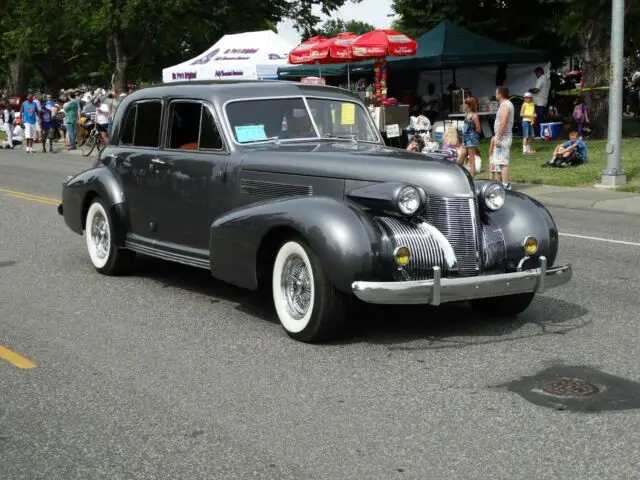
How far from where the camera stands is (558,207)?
15.4m

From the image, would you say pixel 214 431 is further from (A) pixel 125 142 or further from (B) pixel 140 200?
(A) pixel 125 142

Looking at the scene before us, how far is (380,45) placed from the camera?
72.3ft

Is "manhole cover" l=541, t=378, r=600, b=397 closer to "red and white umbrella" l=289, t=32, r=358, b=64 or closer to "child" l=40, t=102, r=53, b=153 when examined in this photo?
"red and white umbrella" l=289, t=32, r=358, b=64

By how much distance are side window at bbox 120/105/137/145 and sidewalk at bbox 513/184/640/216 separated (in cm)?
830

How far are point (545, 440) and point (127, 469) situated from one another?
6.41ft

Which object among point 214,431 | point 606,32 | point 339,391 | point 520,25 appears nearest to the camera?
point 214,431

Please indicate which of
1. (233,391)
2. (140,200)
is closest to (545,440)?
(233,391)

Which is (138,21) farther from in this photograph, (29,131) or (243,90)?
(243,90)

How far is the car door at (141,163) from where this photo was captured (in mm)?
8453

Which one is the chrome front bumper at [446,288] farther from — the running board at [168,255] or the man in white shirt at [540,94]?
the man in white shirt at [540,94]

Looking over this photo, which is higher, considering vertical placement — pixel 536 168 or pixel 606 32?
pixel 606 32

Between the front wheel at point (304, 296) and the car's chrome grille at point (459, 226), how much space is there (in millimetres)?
836

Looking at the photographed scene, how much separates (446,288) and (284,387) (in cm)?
130

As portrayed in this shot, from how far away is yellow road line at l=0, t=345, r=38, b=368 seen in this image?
6137 millimetres
